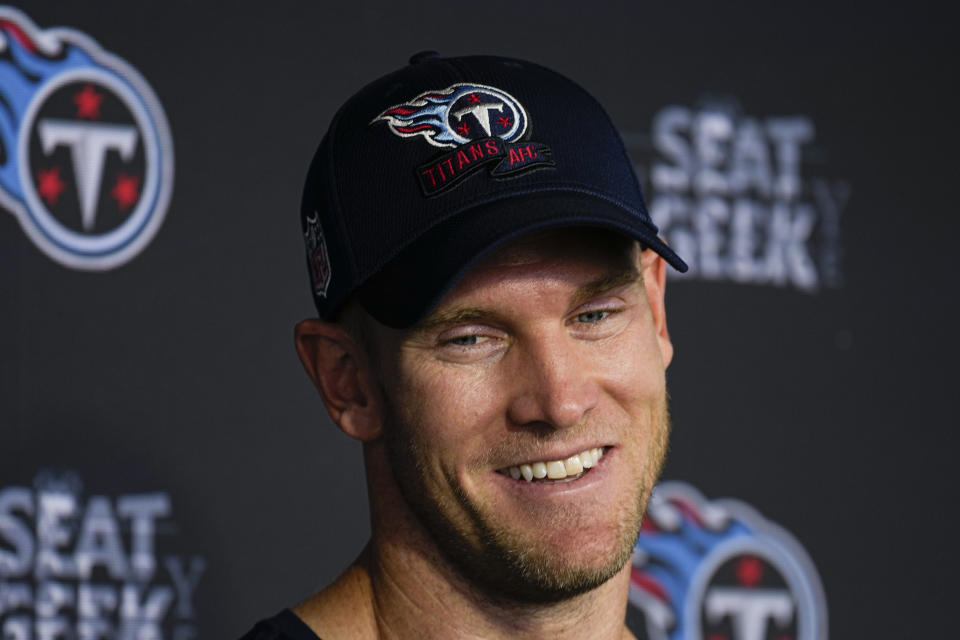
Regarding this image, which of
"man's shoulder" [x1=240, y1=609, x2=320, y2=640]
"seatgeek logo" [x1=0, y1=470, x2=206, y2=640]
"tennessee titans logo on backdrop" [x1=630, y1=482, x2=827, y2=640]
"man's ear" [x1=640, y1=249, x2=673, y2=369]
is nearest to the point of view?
"man's shoulder" [x1=240, y1=609, x2=320, y2=640]

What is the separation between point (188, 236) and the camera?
176cm

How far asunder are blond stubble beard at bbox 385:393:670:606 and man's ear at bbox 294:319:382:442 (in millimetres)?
33

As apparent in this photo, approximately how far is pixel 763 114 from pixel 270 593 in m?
1.08

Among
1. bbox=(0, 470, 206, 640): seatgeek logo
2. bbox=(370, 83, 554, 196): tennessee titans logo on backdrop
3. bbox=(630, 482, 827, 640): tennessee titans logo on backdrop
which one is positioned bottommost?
bbox=(630, 482, 827, 640): tennessee titans logo on backdrop

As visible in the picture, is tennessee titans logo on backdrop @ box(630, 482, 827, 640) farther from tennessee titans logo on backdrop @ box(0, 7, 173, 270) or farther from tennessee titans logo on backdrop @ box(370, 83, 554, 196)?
Answer: tennessee titans logo on backdrop @ box(370, 83, 554, 196)

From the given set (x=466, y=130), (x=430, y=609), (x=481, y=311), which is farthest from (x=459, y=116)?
(x=430, y=609)

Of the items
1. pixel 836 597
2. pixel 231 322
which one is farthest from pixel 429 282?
pixel 836 597

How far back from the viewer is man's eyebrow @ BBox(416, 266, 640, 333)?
0.99m

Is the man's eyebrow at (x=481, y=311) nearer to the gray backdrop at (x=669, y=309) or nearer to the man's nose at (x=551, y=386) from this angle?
the man's nose at (x=551, y=386)

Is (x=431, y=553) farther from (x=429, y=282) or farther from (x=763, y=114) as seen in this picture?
(x=763, y=114)

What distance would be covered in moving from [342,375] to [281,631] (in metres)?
0.21

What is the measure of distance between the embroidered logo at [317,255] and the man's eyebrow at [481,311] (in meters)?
0.10

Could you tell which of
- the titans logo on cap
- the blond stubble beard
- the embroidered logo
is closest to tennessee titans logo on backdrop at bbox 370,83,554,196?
the titans logo on cap

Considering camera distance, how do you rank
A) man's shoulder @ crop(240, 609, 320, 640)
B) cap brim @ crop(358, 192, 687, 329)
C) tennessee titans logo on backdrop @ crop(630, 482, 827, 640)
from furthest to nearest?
tennessee titans logo on backdrop @ crop(630, 482, 827, 640), man's shoulder @ crop(240, 609, 320, 640), cap brim @ crop(358, 192, 687, 329)
